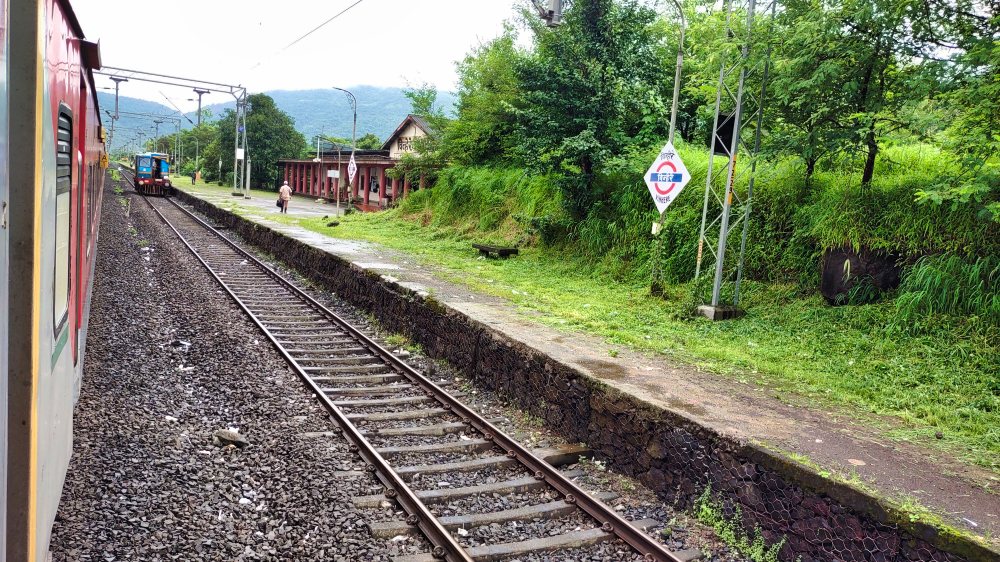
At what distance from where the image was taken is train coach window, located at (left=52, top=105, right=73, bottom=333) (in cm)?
291

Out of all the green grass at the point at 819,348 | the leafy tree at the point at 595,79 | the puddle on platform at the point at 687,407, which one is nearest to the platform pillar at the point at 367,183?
the leafy tree at the point at 595,79

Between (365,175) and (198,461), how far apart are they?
38636 mm

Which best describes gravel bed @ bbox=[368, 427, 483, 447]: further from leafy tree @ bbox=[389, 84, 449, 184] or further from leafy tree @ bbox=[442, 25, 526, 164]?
leafy tree @ bbox=[389, 84, 449, 184]

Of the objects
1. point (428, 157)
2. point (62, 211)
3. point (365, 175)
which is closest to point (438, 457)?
point (62, 211)

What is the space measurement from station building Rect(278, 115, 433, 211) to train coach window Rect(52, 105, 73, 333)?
26437mm

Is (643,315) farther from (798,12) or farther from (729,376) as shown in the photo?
(798,12)

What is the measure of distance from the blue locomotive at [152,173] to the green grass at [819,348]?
36041mm

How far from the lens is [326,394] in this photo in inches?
313

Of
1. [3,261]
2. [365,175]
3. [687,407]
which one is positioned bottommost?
[687,407]

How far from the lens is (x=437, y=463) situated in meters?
6.29

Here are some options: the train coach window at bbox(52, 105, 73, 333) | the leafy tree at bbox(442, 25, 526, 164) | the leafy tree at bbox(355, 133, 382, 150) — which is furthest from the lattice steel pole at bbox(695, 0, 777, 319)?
the leafy tree at bbox(355, 133, 382, 150)

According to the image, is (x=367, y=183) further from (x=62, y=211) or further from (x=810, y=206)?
(x=62, y=211)

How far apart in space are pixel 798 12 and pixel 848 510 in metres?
7.45

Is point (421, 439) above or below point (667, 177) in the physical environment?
below
